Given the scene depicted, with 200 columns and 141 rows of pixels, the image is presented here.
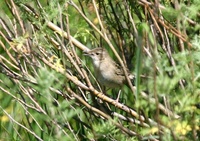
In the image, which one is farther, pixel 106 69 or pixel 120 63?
pixel 106 69

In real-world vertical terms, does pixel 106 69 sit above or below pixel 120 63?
below

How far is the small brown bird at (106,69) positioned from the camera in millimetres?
5324

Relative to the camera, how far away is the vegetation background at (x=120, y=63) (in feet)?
10.2

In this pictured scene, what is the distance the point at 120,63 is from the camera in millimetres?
3787

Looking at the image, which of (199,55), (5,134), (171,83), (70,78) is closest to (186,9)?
(199,55)

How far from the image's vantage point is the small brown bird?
532 cm

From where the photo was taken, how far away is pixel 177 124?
324 cm

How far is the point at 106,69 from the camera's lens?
6.04 m

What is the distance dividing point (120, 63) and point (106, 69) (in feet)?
7.40

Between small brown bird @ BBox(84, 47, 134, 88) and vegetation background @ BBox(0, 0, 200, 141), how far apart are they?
5.4 inches

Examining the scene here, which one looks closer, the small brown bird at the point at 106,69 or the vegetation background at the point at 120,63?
the vegetation background at the point at 120,63

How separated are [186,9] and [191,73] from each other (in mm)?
381

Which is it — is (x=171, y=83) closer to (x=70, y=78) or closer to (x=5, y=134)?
(x=70, y=78)

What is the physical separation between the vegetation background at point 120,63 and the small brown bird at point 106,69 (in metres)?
0.14
